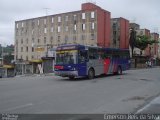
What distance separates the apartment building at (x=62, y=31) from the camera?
8369cm

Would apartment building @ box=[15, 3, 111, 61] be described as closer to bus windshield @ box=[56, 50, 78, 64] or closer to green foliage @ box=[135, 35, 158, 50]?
green foliage @ box=[135, 35, 158, 50]

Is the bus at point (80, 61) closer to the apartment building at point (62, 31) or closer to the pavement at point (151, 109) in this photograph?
the pavement at point (151, 109)

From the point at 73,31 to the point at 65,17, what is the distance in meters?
4.92

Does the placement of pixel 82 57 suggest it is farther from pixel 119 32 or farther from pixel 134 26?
pixel 134 26

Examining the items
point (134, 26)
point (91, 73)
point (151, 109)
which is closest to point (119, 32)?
point (134, 26)

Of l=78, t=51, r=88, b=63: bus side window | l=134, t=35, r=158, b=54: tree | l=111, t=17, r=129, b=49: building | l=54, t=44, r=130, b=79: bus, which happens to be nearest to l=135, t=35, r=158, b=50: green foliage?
l=134, t=35, r=158, b=54: tree

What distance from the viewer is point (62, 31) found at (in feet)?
301

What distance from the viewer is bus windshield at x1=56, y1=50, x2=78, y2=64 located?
2484 cm

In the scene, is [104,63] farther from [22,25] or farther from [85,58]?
[22,25]

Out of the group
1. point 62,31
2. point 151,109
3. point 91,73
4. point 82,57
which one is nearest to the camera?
point 151,109

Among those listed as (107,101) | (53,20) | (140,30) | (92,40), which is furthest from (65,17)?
(107,101)

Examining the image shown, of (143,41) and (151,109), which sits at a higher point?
(143,41)

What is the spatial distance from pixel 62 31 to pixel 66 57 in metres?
67.2

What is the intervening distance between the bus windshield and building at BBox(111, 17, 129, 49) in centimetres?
6797
